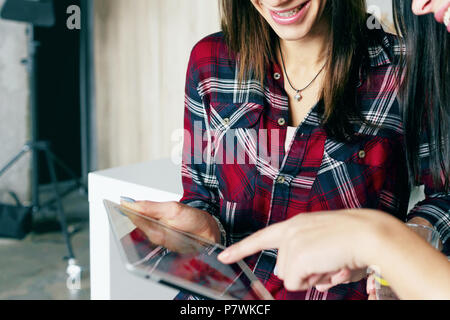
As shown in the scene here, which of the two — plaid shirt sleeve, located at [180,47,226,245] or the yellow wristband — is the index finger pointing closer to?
the yellow wristband

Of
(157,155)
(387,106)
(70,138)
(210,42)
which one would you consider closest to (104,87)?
(70,138)

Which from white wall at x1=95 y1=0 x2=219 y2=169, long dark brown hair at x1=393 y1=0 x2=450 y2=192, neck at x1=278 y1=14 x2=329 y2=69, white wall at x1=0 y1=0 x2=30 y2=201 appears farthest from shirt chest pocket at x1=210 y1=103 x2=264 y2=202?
white wall at x1=0 y1=0 x2=30 y2=201

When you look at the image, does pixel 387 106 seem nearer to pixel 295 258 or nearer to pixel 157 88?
pixel 295 258

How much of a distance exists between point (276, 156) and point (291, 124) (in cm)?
7

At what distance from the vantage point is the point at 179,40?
7.25 ft

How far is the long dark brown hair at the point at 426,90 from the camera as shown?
0.73m

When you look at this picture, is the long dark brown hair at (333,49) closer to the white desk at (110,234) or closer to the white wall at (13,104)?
the white desk at (110,234)

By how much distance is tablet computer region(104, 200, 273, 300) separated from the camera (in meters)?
0.40

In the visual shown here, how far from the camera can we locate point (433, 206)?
754mm

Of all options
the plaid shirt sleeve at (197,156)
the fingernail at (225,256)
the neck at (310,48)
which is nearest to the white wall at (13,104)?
Answer: the plaid shirt sleeve at (197,156)

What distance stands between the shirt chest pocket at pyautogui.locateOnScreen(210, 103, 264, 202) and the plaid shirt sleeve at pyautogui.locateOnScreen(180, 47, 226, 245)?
0.05ft

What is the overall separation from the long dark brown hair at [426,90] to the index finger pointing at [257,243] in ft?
1.53

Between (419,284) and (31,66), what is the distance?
2.27m

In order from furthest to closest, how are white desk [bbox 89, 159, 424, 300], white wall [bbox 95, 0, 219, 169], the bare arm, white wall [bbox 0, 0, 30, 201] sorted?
white wall [bbox 0, 0, 30, 201] < white wall [bbox 95, 0, 219, 169] < white desk [bbox 89, 159, 424, 300] < the bare arm
